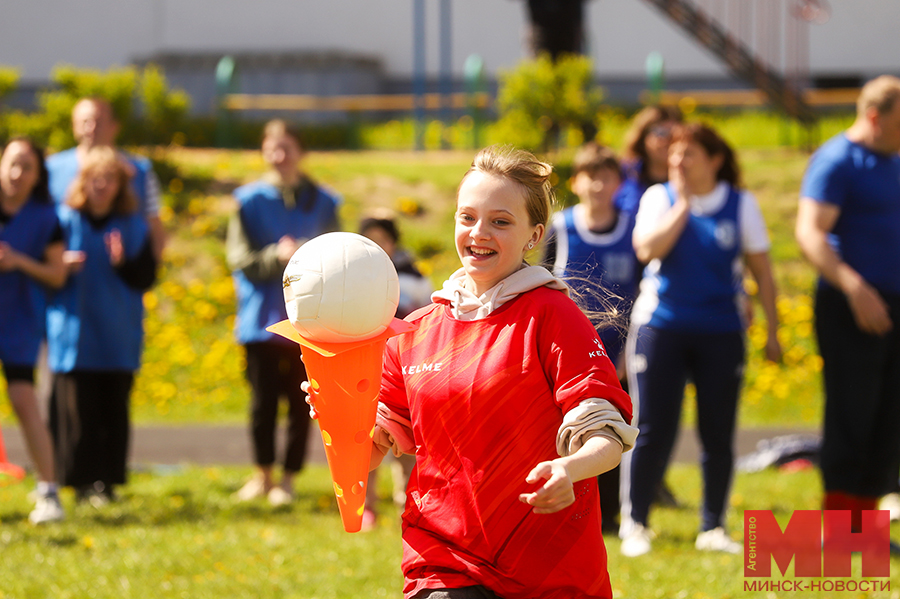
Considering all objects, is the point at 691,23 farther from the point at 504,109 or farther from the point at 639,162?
the point at 639,162

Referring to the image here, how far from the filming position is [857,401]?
5516mm

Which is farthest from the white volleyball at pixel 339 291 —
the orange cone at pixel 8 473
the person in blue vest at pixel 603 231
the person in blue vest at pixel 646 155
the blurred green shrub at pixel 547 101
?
the blurred green shrub at pixel 547 101

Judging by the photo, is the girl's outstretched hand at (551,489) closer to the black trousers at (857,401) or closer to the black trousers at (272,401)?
the black trousers at (857,401)

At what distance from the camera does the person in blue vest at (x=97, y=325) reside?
6.51 metres

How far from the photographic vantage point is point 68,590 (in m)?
4.70

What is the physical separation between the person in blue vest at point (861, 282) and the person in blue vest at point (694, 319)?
0.33m

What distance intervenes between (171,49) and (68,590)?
19244 mm

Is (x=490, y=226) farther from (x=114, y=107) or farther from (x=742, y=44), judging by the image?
(x=742, y=44)

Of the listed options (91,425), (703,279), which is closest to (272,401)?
(91,425)

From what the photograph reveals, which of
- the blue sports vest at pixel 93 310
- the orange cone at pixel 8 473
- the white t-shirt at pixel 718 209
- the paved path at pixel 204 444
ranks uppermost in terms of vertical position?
A: the white t-shirt at pixel 718 209

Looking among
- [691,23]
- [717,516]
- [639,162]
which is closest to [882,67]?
[691,23]

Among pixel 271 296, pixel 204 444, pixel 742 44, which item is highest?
pixel 742 44

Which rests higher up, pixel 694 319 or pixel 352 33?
pixel 352 33

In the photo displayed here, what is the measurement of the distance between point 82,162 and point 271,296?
5.12ft
